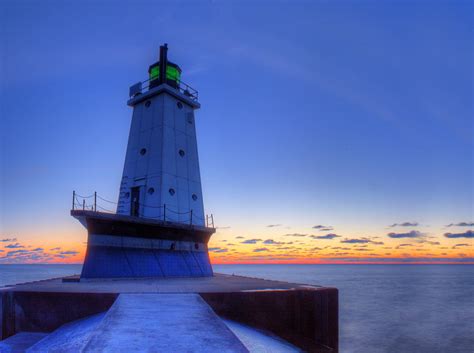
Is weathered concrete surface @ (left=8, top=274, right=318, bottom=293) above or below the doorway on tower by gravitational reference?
below

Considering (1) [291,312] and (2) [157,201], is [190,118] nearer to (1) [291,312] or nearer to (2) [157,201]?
(2) [157,201]

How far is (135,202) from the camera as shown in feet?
62.6

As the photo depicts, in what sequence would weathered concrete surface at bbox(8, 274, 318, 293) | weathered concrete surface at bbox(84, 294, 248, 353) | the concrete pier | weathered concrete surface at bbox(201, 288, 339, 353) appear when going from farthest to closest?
weathered concrete surface at bbox(8, 274, 318, 293), weathered concrete surface at bbox(201, 288, 339, 353), the concrete pier, weathered concrete surface at bbox(84, 294, 248, 353)

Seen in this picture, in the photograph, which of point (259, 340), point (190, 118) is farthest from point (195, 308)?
point (190, 118)

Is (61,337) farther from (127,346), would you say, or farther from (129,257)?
(129,257)

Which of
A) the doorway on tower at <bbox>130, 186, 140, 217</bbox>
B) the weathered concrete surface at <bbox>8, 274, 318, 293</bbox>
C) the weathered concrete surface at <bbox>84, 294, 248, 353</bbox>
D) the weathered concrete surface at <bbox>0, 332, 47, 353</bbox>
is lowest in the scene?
the weathered concrete surface at <bbox>0, 332, 47, 353</bbox>

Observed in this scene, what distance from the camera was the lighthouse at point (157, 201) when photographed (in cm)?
1582

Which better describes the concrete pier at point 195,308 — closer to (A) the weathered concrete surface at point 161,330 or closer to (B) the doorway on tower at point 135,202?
(A) the weathered concrete surface at point 161,330

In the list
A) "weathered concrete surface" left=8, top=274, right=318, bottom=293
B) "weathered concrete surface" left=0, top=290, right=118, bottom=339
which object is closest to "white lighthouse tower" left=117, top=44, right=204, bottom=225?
"weathered concrete surface" left=8, top=274, right=318, bottom=293

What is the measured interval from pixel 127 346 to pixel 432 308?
43.5 meters

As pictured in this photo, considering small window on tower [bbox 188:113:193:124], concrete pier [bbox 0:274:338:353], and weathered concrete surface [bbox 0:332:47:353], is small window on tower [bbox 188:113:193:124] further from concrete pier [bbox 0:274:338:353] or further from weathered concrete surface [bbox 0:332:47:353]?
weathered concrete surface [bbox 0:332:47:353]

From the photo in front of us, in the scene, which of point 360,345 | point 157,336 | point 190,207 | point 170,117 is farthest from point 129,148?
point 360,345

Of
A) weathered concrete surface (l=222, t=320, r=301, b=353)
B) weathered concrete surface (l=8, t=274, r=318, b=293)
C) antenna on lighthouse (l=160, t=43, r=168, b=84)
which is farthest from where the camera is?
antenna on lighthouse (l=160, t=43, r=168, b=84)

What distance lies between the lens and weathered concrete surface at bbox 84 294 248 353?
4.17m
